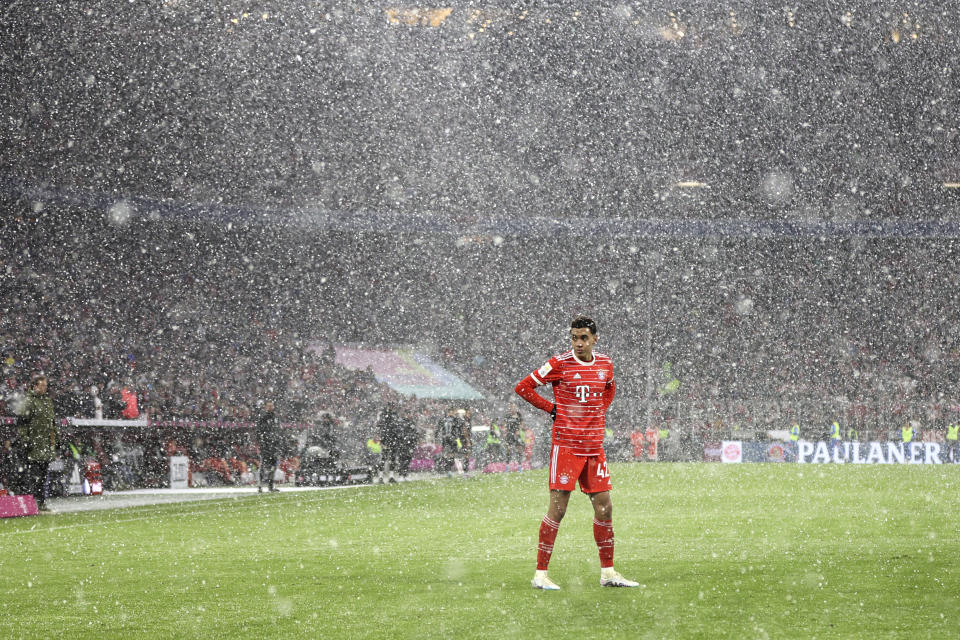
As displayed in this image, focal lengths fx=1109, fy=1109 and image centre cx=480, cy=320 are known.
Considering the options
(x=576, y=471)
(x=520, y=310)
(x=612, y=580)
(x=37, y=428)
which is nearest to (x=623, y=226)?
(x=520, y=310)

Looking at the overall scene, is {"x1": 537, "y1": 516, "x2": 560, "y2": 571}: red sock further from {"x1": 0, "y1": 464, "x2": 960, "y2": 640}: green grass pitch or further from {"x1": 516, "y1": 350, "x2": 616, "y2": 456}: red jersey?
{"x1": 516, "y1": 350, "x2": 616, "y2": 456}: red jersey

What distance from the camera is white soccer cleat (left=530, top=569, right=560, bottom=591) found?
8.01 meters

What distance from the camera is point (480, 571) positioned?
9.38 metres

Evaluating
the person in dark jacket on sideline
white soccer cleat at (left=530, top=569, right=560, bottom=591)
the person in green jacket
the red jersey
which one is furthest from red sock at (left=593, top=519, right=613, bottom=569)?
the person in dark jacket on sideline

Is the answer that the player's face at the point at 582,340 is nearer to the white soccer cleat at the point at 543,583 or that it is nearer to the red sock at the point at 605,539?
the red sock at the point at 605,539

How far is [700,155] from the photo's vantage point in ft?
136

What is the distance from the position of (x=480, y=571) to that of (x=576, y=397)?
7.75 feet

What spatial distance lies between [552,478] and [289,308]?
3675 centimetres

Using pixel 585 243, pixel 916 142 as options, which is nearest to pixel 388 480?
pixel 916 142

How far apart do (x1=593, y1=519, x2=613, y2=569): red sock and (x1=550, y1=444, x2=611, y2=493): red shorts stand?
0.27 meters

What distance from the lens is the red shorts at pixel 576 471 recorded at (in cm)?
774

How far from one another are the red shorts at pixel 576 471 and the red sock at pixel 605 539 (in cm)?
27

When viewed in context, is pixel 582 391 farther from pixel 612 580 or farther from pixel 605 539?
pixel 612 580

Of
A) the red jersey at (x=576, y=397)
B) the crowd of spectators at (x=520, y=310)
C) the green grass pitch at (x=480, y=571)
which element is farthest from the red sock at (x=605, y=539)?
the crowd of spectators at (x=520, y=310)
